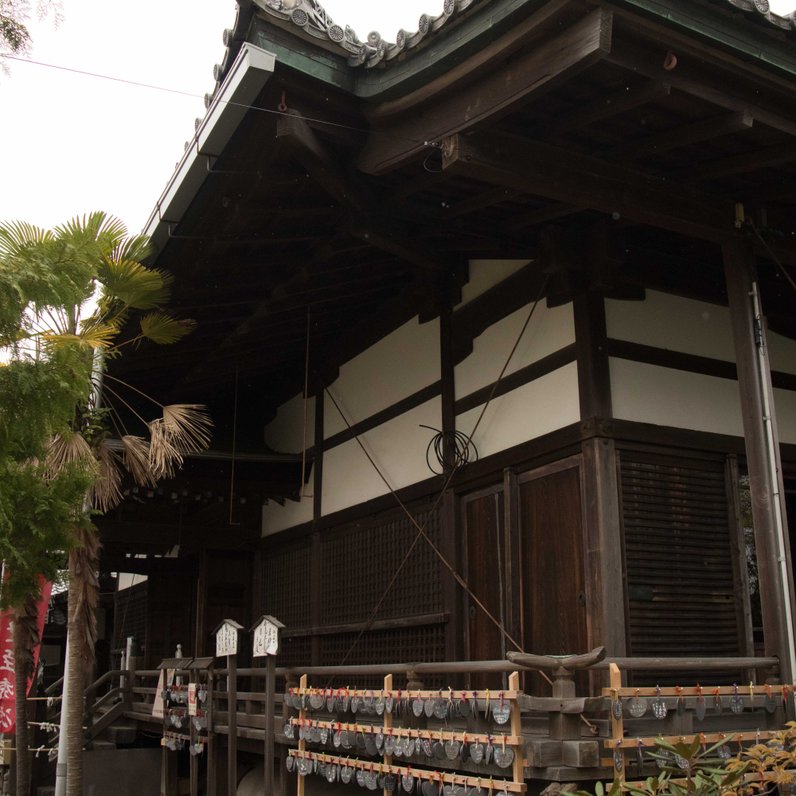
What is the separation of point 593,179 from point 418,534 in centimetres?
405

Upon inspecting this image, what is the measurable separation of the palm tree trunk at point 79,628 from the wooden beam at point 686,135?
522 cm

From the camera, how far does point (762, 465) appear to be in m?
5.91

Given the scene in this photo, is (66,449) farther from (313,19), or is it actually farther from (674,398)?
(674,398)

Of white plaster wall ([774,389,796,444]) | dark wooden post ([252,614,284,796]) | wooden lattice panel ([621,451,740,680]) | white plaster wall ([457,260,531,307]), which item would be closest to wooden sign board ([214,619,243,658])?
dark wooden post ([252,614,284,796])

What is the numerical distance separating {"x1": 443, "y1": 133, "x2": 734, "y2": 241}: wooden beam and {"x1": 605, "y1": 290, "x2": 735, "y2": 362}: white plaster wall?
1.05 meters

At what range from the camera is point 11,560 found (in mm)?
6250

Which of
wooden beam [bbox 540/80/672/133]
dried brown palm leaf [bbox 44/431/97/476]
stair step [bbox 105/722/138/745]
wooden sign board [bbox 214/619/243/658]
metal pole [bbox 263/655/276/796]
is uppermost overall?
wooden beam [bbox 540/80/672/133]

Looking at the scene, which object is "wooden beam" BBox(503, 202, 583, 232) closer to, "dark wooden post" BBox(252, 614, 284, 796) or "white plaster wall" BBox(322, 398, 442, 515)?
"white plaster wall" BBox(322, 398, 442, 515)

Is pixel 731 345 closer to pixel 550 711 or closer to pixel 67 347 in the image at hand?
pixel 550 711

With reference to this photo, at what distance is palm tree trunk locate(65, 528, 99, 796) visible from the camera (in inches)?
315

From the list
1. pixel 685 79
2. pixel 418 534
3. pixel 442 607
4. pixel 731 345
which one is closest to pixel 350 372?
pixel 418 534

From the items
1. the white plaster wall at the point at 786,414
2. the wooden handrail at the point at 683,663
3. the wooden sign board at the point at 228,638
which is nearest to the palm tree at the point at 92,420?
the wooden sign board at the point at 228,638

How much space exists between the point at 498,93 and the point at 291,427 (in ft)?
24.7

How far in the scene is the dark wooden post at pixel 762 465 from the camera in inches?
225
